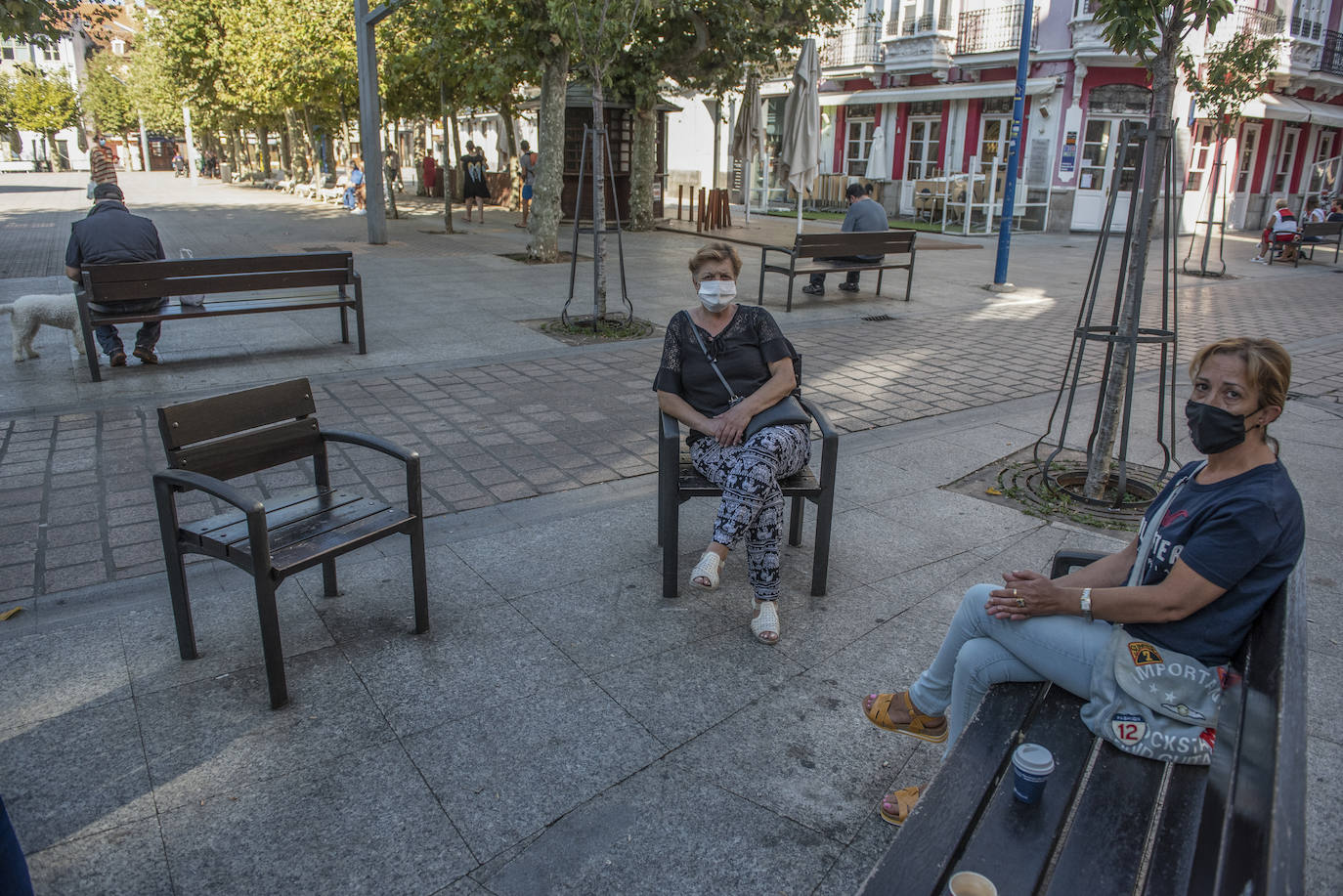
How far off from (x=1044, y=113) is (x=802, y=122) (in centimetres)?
1302

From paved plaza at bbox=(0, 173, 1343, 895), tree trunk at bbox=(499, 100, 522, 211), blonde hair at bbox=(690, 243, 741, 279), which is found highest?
tree trunk at bbox=(499, 100, 522, 211)

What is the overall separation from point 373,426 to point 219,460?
Result: 9.09 ft

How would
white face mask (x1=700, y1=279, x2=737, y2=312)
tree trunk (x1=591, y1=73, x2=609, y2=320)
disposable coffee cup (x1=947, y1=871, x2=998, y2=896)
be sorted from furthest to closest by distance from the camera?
1. tree trunk (x1=591, y1=73, x2=609, y2=320)
2. white face mask (x1=700, y1=279, x2=737, y2=312)
3. disposable coffee cup (x1=947, y1=871, x2=998, y2=896)

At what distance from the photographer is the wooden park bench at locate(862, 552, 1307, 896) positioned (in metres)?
1.61

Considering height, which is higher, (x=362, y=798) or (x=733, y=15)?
(x=733, y=15)

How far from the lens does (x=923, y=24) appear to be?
90.1 ft

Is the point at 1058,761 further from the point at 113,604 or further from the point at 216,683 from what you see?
the point at 113,604

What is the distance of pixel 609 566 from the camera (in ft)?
14.1

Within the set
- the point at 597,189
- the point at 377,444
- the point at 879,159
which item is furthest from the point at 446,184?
the point at 377,444

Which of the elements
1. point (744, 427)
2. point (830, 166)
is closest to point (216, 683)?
point (744, 427)

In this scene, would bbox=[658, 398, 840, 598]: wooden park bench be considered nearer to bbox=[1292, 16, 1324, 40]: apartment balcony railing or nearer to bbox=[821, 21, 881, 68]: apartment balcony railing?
bbox=[821, 21, 881, 68]: apartment balcony railing

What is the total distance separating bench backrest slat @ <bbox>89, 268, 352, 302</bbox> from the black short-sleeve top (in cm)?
514

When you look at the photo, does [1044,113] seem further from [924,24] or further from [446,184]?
[446,184]

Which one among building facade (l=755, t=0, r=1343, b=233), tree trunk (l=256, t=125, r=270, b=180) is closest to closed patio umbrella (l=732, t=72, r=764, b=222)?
building facade (l=755, t=0, r=1343, b=233)
